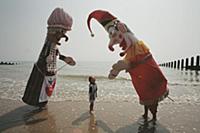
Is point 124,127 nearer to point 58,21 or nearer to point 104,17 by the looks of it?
point 104,17

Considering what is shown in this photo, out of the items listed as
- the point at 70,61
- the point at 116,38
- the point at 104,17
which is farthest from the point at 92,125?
the point at 104,17

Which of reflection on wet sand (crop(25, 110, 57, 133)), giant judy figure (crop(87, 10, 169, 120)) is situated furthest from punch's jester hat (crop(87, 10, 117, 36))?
reflection on wet sand (crop(25, 110, 57, 133))

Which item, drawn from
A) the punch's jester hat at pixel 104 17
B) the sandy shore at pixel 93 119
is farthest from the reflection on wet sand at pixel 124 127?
the punch's jester hat at pixel 104 17

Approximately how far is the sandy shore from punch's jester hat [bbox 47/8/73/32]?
7.20 feet

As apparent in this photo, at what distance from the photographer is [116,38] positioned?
5438 millimetres

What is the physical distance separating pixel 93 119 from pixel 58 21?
2.63 m

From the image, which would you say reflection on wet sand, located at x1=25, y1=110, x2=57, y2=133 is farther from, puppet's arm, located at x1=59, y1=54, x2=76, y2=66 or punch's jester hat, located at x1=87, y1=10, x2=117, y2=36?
punch's jester hat, located at x1=87, y1=10, x2=117, y2=36

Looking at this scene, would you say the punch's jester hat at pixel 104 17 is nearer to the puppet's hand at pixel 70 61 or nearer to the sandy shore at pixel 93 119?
the puppet's hand at pixel 70 61

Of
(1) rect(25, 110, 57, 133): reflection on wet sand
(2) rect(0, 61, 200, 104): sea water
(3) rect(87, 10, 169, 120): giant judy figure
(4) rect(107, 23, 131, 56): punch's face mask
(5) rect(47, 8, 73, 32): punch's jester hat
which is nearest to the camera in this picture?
(1) rect(25, 110, 57, 133): reflection on wet sand

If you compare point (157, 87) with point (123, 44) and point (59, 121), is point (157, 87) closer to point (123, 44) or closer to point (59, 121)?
point (123, 44)

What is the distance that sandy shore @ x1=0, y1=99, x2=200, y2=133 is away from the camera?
4668mm

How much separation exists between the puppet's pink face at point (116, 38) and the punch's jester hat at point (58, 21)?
127 cm

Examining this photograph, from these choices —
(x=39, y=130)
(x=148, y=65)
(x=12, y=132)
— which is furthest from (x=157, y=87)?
(x=12, y=132)

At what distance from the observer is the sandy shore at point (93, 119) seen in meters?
4.67
